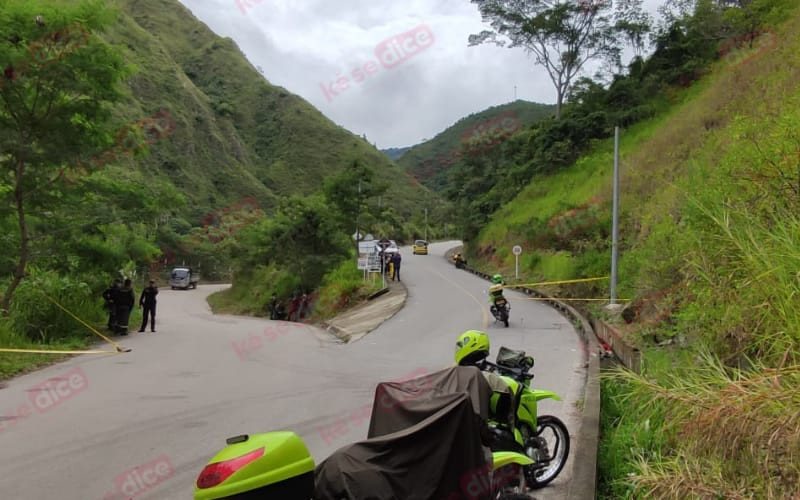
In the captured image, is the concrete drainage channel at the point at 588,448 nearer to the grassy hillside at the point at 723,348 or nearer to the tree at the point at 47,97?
the grassy hillside at the point at 723,348

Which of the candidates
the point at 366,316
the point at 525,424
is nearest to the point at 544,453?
the point at 525,424

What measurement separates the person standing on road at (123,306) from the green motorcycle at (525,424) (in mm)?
14821

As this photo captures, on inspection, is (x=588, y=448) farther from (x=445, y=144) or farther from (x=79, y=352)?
(x=445, y=144)

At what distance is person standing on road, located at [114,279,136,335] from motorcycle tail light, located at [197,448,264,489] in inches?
632

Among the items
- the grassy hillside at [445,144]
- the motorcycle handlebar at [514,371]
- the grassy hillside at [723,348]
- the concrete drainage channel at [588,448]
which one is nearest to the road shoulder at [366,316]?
the grassy hillside at [723,348]

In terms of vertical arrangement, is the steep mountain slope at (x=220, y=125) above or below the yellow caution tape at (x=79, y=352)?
above

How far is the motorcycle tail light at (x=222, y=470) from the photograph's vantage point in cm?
274

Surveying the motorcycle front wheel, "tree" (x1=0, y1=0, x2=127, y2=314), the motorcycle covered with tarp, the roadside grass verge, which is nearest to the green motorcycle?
the motorcycle front wheel

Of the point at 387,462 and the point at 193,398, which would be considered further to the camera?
the point at 193,398

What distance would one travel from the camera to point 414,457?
327cm

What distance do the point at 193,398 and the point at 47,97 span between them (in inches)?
393

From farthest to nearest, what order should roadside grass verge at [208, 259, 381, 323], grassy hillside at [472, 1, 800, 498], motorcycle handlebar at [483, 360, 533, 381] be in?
roadside grass verge at [208, 259, 381, 323] → motorcycle handlebar at [483, 360, 533, 381] → grassy hillside at [472, 1, 800, 498]

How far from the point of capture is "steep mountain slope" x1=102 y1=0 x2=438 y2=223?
269 feet

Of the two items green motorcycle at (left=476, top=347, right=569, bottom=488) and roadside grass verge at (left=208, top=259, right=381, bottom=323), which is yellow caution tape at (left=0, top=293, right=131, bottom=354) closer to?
green motorcycle at (left=476, top=347, right=569, bottom=488)
